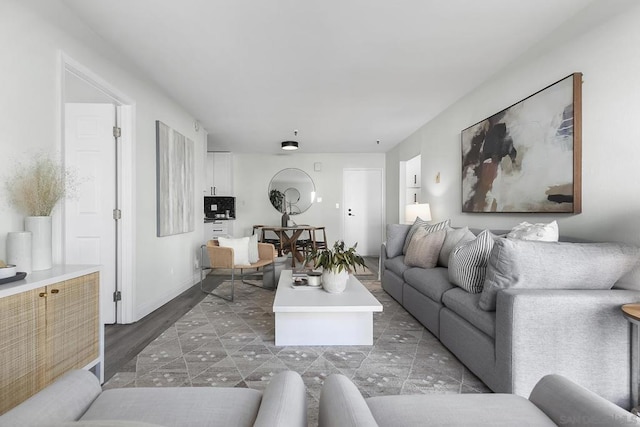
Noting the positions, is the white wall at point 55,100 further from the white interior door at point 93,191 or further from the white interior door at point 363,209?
the white interior door at point 363,209

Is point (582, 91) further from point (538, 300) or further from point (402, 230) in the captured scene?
point (402, 230)

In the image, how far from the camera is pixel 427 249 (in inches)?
125

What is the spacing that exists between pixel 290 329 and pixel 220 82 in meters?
2.56

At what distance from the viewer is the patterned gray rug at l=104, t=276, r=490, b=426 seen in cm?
190

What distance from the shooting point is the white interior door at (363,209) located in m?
7.38

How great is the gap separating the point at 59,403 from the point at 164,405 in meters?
0.25

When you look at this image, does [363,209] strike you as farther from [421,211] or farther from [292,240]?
[421,211]

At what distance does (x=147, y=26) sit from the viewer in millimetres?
2334

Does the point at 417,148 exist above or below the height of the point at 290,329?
above

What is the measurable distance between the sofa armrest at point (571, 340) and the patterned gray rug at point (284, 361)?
1.29ft

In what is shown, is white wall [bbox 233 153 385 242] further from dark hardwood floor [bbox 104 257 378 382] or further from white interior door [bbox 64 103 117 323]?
white interior door [bbox 64 103 117 323]

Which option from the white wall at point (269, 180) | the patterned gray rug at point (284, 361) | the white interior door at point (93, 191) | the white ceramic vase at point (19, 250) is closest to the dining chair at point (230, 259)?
the patterned gray rug at point (284, 361)

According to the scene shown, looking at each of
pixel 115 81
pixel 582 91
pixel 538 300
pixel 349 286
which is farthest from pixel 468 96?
pixel 115 81

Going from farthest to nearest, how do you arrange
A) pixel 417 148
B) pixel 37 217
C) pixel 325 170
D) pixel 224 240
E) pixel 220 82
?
pixel 325 170 → pixel 417 148 → pixel 224 240 → pixel 220 82 → pixel 37 217
